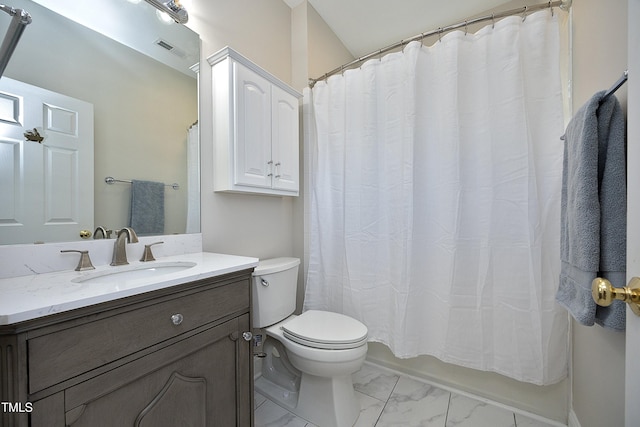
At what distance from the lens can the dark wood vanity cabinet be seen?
1.77ft

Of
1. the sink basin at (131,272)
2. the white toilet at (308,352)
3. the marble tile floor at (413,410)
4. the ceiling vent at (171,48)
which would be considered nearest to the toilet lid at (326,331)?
the white toilet at (308,352)

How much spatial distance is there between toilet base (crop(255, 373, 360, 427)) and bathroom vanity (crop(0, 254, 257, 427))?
389 millimetres

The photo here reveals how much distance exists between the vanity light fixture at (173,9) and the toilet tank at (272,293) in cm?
129

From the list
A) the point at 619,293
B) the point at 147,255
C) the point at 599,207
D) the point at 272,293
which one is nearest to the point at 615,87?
the point at 599,207

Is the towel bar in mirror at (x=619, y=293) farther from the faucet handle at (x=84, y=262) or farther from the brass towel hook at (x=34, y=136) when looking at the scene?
the brass towel hook at (x=34, y=136)

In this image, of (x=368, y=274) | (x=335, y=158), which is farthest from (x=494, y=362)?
(x=335, y=158)

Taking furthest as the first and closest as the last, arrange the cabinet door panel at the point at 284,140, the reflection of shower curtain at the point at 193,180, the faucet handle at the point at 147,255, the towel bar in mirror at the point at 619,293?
the cabinet door panel at the point at 284,140, the reflection of shower curtain at the point at 193,180, the faucet handle at the point at 147,255, the towel bar in mirror at the point at 619,293

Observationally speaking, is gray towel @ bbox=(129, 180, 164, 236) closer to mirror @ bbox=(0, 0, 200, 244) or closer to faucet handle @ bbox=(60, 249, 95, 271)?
mirror @ bbox=(0, 0, 200, 244)

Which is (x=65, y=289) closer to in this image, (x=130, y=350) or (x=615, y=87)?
(x=130, y=350)

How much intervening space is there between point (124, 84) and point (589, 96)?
192cm

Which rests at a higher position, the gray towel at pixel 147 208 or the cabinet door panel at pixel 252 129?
the cabinet door panel at pixel 252 129

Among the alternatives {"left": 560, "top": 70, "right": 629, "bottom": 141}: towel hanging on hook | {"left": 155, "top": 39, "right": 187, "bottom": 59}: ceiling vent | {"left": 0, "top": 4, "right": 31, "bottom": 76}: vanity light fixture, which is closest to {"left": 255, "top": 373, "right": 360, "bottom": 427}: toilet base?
{"left": 560, "top": 70, "right": 629, "bottom": 141}: towel hanging on hook

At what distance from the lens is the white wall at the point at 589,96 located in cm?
81

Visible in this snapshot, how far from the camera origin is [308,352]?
4.05ft
